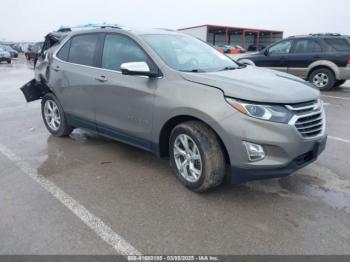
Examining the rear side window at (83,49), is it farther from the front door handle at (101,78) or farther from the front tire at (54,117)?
the front tire at (54,117)

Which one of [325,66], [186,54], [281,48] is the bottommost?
[325,66]

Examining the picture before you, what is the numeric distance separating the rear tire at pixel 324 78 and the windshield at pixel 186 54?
7480 mm

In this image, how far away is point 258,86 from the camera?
3264 millimetres

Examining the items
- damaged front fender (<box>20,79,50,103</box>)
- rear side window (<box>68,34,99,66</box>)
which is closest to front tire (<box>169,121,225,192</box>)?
rear side window (<box>68,34,99,66</box>)

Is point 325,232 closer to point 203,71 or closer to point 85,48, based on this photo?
point 203,71

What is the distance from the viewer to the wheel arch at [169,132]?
3361mm

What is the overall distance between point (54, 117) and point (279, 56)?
27.9 ft

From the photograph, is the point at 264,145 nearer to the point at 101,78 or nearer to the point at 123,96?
the point at 123,96

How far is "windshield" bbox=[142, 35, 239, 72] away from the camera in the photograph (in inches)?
154

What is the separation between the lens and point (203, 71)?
383 cm

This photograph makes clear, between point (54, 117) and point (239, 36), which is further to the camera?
point (239, 36)

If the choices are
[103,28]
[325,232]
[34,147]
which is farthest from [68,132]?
[325,232]

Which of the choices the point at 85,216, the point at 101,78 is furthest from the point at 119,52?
the point at 85,216

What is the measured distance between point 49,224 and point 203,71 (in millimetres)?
2329
